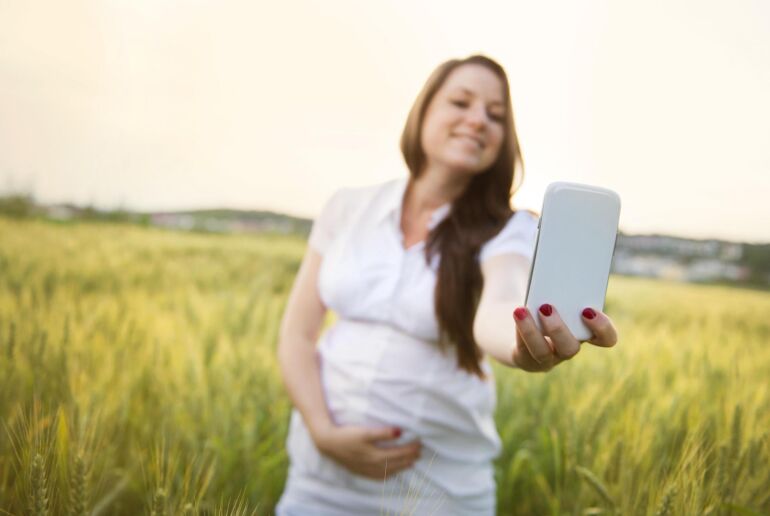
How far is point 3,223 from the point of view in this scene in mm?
2123

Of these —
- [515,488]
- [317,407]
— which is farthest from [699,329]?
[317,407]

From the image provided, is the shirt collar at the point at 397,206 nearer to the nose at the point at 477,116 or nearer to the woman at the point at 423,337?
the woman at the point at 423,337

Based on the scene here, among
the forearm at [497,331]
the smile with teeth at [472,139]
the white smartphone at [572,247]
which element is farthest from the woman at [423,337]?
the white smartphone at [572,247]

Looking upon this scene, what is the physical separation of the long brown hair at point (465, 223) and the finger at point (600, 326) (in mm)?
401

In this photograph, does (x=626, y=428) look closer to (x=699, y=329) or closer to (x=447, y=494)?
(x=447, y=494)

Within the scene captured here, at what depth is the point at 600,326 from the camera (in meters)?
0.67

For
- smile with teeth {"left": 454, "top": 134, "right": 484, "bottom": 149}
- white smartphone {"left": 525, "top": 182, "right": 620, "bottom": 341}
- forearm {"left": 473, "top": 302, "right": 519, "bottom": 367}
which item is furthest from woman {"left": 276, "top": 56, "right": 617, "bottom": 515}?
white smartphone {"left": 525, "top": 182, "right": 620, "bottom": 341}

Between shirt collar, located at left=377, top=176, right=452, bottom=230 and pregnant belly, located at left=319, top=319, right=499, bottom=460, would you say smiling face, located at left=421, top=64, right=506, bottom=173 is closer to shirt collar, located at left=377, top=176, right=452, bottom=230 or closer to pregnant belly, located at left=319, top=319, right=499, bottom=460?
shirt collar, located at left=377, top=176, right=452, bottom=230

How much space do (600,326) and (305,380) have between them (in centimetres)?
69

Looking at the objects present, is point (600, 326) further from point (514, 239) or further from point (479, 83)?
point (479, 83)

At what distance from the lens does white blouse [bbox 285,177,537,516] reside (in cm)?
112

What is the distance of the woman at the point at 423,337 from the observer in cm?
110

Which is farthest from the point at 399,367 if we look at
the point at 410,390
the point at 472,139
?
the point at 472,139

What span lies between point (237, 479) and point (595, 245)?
1024 mm
